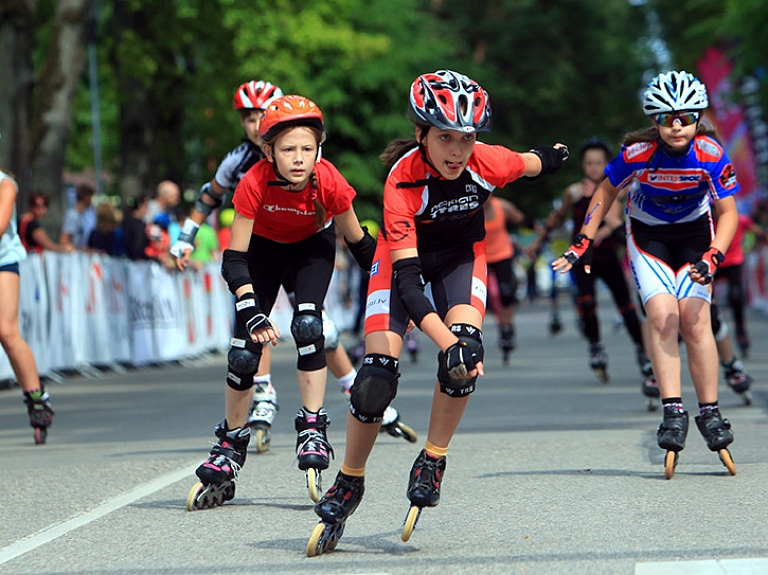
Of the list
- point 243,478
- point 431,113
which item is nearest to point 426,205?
point 431,113

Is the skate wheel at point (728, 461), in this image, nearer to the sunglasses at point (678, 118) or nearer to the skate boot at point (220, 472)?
the sunglasses at point (678, 118)

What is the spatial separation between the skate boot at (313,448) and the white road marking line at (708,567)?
2.01m

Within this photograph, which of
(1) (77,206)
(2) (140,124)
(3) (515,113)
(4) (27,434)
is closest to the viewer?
(4) (27,434)

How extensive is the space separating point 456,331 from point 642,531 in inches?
42.1

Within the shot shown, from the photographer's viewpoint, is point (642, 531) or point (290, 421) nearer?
point (642, 531)

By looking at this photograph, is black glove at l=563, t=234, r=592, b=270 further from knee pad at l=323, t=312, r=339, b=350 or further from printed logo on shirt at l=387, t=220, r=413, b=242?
printed logo on shirt at l=387, t=220, r=413, b=242

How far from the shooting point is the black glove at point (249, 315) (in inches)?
277

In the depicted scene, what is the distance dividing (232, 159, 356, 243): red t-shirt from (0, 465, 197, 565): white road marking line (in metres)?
1.42

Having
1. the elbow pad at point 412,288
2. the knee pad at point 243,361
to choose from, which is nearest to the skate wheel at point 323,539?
the elbow pad at point 412,288

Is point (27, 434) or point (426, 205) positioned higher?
point (426, 205)

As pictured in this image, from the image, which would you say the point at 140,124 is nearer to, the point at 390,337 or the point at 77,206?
the point at 77,206

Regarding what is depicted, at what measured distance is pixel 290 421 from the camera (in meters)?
11.7

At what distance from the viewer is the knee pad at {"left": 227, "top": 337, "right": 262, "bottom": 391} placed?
7766 mm

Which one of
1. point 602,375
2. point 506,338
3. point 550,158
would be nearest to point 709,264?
point 550,158
